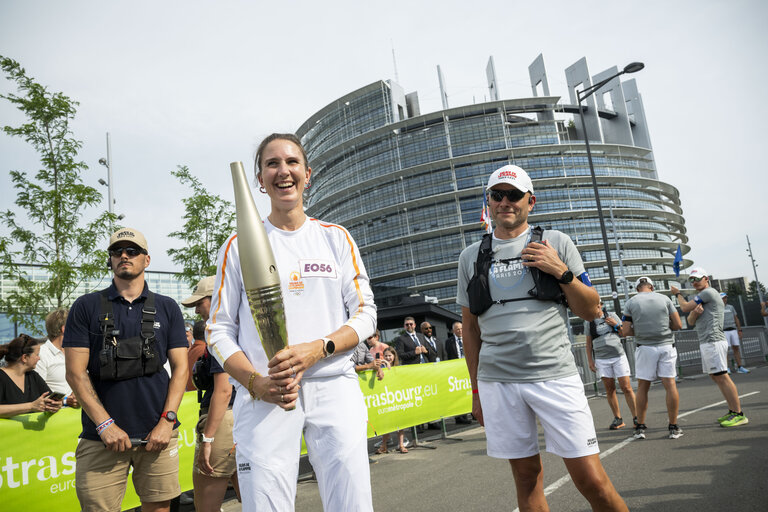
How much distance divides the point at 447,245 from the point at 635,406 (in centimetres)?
6512

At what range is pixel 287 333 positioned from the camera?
6.25 ft

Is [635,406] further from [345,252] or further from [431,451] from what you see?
[345,252]

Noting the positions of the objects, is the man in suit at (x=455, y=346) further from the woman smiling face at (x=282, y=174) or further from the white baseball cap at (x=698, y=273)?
the woman smiling face at (x=282, y=174)

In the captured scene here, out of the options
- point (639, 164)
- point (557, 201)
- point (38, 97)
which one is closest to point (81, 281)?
point (38, 97)

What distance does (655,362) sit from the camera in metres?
7.40

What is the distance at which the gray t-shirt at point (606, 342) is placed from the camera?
29.2ft

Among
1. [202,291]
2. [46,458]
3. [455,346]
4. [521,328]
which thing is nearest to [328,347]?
[521,328]

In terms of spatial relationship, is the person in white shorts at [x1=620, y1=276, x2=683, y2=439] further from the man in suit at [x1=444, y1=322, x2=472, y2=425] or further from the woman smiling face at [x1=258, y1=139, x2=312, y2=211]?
the woman smiling face at [x1=258, y1=139, x2=312, y2=211]

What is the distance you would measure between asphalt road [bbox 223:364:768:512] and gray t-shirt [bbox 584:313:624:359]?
1158mm

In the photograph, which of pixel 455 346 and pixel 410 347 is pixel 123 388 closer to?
pixel 410 347

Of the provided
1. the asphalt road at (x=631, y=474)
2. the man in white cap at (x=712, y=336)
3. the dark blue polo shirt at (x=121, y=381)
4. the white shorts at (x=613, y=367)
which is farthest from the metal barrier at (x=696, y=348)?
the dark blue polo shirt at (x=121, y=381)

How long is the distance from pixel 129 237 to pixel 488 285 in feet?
7.60

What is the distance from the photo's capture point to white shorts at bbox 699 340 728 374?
7516mm

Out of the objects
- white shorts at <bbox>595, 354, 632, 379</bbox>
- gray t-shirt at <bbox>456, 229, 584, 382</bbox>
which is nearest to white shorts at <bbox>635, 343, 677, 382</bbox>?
white shorts at <bbox>595, 354, 632, 379</bbox>
